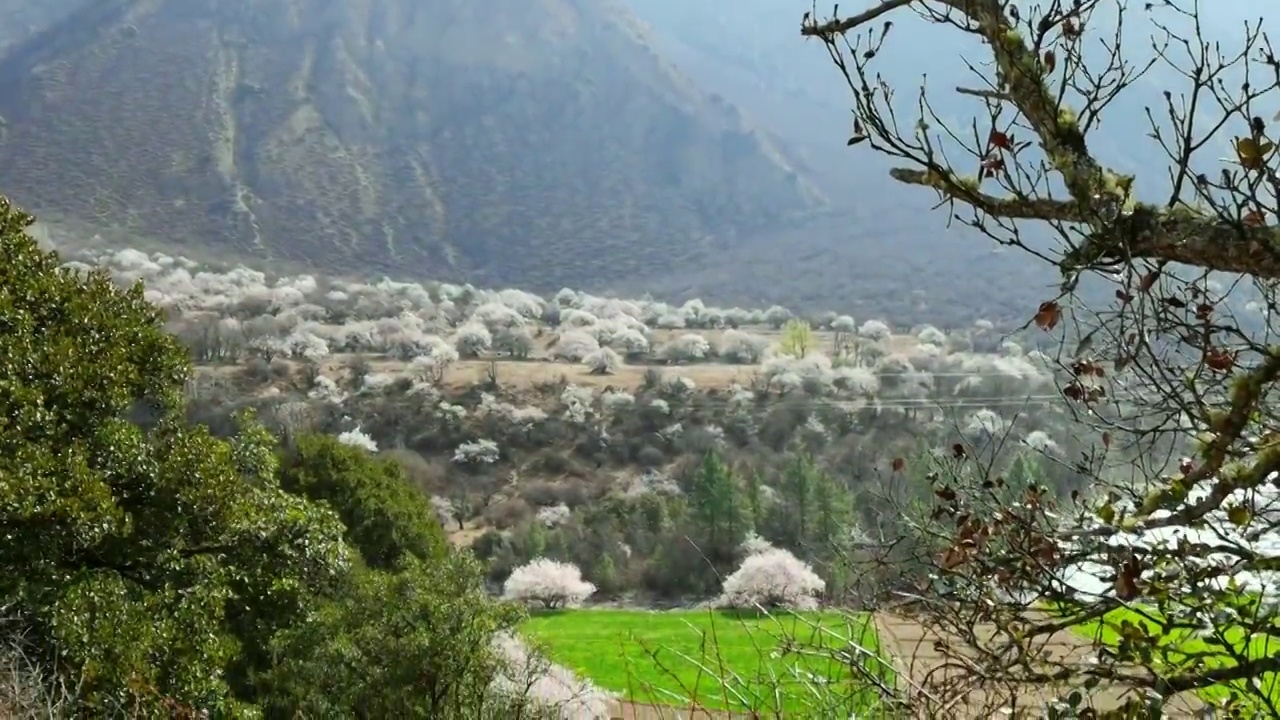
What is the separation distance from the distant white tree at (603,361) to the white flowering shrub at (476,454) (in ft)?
44.8

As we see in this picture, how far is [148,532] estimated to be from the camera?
22.8 feet

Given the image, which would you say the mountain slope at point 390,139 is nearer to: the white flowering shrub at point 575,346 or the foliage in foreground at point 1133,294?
the white flowering shrub at point 575,346

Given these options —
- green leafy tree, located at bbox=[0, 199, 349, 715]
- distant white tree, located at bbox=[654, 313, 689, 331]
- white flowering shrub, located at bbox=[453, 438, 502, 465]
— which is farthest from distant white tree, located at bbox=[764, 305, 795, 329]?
green leafy tree, located at bbox=[0, 199, 349, 715]

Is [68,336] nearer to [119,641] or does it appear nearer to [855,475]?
[119,641]

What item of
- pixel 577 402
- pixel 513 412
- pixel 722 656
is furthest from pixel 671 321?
pixel 722 656

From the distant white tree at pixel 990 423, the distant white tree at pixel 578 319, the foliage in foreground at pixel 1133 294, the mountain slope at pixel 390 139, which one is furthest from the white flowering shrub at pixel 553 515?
the mountain slope at pixel 390 139

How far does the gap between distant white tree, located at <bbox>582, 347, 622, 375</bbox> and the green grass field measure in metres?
27.4

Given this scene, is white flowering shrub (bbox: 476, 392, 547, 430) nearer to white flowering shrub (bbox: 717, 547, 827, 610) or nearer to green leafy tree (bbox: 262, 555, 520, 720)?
white flowering shrub (bbox: 717, 547, 827, 610)

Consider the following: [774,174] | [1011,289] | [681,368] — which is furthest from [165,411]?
[774,174]

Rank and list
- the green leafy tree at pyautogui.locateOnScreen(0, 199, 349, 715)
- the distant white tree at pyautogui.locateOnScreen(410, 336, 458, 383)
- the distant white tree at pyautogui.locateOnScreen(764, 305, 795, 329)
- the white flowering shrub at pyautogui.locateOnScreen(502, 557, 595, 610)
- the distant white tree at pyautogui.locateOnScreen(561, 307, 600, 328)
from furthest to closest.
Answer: the distant white tree at pyautogui.locateOnScreen(764, 305, 795, 329)
the distant white tree at pyautogui.locateOnScreen(561, 307, 600, 328)
the distant white tree at pyautogui.locateOnScreen(410, 336, 458, 383)
the white flowering shrub at pyautogui.locateOnScreen(502, 557, 595, 610)
the green leafy tree at pyautogui.locateOnScreen(0, 199, 349, 715)

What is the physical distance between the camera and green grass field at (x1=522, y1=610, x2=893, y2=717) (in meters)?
2.67

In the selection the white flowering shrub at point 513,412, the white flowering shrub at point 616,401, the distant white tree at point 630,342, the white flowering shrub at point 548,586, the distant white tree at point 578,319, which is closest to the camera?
the white flowering shrub at point 548,586

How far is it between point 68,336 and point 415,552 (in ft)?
24.5

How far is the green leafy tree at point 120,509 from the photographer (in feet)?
19.6
